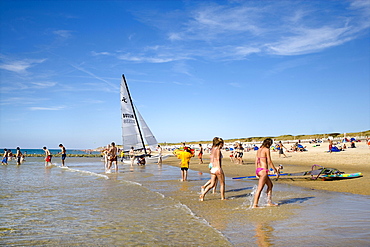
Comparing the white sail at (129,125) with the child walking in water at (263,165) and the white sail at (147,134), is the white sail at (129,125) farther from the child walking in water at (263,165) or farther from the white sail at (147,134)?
the child walking in water at (263,165)

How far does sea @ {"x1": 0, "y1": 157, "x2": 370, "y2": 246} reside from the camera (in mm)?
5359

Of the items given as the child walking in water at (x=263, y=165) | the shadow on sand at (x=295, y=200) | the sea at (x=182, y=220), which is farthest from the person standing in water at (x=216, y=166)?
the shadow on sand at (x=295, y=200)

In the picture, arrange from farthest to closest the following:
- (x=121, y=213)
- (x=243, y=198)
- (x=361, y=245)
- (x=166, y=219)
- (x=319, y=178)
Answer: (x=319, y=178) < (x=243, y=198) < (x=121, y=213) < (x=166, y=219) < (x=361, y=245)

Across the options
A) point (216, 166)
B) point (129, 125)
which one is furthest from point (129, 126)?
point (216, 166)

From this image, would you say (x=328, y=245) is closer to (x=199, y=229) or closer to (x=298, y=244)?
(x=298, y=244)

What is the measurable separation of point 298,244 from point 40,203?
25.0ft

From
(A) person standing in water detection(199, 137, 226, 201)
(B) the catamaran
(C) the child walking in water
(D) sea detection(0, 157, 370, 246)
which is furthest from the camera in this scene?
(B) the catamaran

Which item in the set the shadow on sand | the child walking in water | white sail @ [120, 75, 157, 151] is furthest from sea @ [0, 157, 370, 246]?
white sail @ [120, 75, 157, 151]

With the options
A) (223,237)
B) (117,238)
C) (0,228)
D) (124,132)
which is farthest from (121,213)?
(124,132)

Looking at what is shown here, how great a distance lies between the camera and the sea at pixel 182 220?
5.36 m

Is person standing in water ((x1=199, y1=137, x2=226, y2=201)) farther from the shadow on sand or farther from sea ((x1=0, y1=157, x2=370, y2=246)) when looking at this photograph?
the shadow on sand

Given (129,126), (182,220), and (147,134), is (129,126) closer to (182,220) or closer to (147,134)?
(147,134)

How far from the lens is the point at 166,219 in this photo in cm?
702

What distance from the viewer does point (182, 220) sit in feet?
22.6
